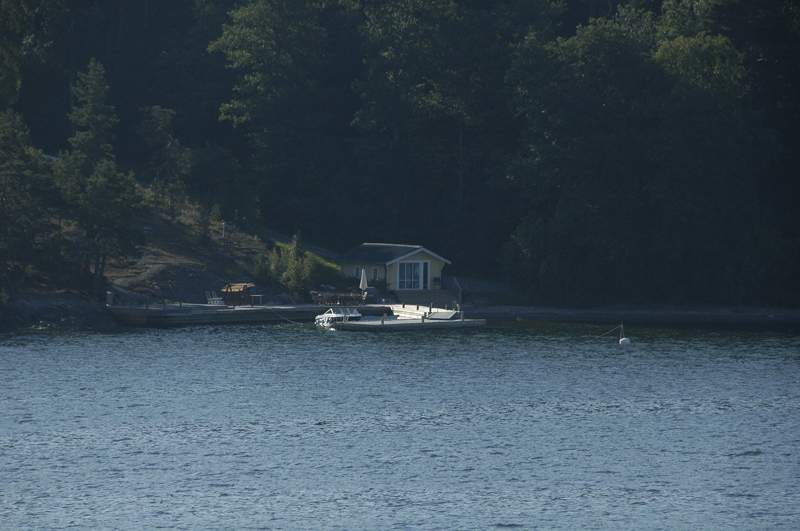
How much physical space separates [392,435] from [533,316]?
35.6m

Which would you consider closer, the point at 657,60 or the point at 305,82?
the point at 657,60

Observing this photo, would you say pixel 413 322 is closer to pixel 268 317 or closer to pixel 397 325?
pixel 397 325

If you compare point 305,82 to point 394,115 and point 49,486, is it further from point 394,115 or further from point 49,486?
point 49,486

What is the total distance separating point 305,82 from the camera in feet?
280

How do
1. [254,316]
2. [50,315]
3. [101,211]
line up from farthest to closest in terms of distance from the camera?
1. [254,316]
2. [101,211]
3. [50,315]

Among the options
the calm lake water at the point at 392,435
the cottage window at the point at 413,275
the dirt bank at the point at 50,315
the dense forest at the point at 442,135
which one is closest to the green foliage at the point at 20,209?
the dense forest at the point at 442,135

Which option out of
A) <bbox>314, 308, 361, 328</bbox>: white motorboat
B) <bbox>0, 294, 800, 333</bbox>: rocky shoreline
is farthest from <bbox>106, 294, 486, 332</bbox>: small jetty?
<bbox>0, 294, 800, 333</bbox>: rocky shoreline

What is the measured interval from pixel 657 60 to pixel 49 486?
201 ft

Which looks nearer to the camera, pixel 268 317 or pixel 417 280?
pixel 268 317

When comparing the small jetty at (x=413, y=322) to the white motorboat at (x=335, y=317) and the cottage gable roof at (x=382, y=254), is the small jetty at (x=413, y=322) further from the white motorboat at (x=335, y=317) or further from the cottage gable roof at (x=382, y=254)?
the cottage gable roof at (x=382, y=254)

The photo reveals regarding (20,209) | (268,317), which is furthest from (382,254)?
(20,209)

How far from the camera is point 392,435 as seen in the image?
103ft

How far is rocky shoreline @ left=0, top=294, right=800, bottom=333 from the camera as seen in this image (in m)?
54.7

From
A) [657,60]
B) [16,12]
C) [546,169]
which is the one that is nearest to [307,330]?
[546,169]
